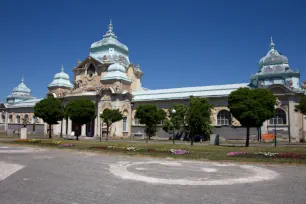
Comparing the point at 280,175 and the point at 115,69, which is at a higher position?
the point at 115,69

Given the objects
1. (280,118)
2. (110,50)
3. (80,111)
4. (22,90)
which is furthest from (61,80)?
(280,118)

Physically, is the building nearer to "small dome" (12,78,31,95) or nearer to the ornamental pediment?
the ornamental pediment

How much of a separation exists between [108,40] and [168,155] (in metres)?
45.1

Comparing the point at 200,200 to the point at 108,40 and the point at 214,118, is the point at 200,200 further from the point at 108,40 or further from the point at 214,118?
the point at 108,40

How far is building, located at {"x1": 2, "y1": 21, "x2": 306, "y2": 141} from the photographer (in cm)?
4003

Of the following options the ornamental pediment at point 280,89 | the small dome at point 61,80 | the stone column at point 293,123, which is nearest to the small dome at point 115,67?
the small dome at point 61,80

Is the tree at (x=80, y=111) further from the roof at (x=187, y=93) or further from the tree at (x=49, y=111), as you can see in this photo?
the roof at (x=187, y=93)

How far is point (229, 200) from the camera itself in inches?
306

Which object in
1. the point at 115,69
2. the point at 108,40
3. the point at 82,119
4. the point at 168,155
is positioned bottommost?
the point at 168,155

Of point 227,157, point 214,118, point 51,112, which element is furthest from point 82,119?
point 227,157

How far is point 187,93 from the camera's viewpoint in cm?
4959

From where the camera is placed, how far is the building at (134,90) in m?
40.0

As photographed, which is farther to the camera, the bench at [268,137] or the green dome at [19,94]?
the green dome at [19,94]

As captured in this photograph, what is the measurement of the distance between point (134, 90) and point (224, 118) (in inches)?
968
